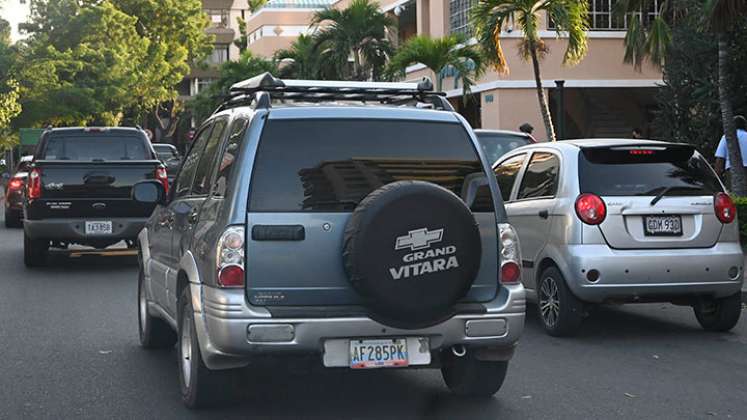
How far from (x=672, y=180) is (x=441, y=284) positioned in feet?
13.5

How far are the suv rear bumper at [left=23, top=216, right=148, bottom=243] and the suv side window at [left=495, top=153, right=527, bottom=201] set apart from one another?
5721mm

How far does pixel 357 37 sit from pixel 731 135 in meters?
23.1

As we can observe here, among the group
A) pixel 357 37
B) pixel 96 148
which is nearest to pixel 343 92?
pixel 96 148

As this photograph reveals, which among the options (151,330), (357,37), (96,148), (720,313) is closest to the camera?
(151,330)

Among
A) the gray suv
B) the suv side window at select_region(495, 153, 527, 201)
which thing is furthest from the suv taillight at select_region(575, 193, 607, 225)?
the gray suv

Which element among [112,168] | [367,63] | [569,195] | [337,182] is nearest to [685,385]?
[569,195]

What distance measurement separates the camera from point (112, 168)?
1561 cm

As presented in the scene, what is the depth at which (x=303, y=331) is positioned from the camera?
20.9 ft

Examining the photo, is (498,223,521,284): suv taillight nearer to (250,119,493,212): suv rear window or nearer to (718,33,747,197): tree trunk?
(250,119,493,212): suv rear window

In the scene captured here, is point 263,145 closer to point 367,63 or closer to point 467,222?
point 467,222

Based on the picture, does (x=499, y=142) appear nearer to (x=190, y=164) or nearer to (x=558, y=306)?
(x=558, y=306)

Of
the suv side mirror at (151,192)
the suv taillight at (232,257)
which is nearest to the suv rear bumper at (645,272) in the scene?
the suv side mirror at (151,192)

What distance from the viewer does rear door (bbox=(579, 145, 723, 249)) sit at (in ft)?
31.9

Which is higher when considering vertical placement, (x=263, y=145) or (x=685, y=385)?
(x=263, y=145)
